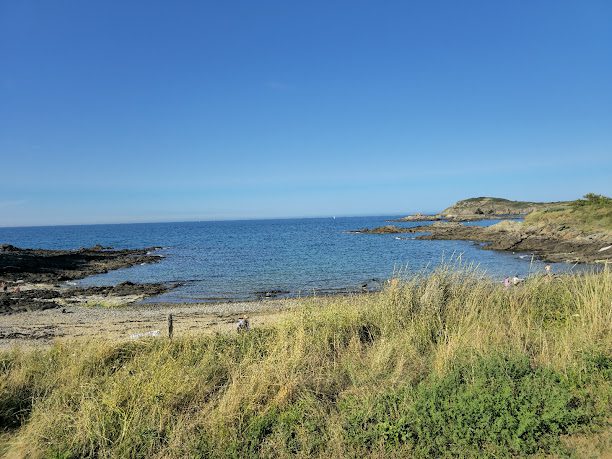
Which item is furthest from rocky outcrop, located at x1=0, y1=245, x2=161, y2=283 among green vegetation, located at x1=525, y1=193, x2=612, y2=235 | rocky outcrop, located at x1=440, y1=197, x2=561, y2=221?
rocky outcrop, located at x1=440, y1=197, x2=561, y2=221

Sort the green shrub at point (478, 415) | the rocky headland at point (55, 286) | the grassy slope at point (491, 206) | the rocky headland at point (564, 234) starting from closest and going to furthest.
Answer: the green shrub at point (478, 415), the rocky headland at point (55, 286), the rocky headland at point (564, 234), the grassy slope at point (491, 206)

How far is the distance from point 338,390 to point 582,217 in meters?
49.5

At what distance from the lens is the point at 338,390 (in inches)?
241

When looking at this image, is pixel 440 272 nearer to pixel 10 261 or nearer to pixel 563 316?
pixel 563 316

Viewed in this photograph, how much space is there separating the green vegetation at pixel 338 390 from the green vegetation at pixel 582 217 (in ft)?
131

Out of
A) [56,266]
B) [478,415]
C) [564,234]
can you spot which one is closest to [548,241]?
[564,234]

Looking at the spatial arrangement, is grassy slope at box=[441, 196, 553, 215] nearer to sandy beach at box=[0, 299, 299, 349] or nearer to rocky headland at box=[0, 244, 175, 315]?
rocky headland at box=[0, 244, 175, 315]

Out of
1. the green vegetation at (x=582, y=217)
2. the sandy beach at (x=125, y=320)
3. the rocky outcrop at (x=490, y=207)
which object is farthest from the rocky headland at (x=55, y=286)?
the rocky outcrop at (x=490, y=207)

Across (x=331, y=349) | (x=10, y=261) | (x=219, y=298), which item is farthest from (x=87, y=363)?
(x=10, y=261)

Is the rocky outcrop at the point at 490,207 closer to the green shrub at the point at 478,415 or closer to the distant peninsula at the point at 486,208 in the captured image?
the distant peninsula at the point at 486,208

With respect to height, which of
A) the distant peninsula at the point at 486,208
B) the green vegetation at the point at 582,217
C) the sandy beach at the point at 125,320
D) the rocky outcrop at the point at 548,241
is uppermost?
the distant peninsula at the point at 486,208

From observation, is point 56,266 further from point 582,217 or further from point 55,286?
point 582,217

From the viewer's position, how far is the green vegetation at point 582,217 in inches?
1684

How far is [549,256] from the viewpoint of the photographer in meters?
35.6
